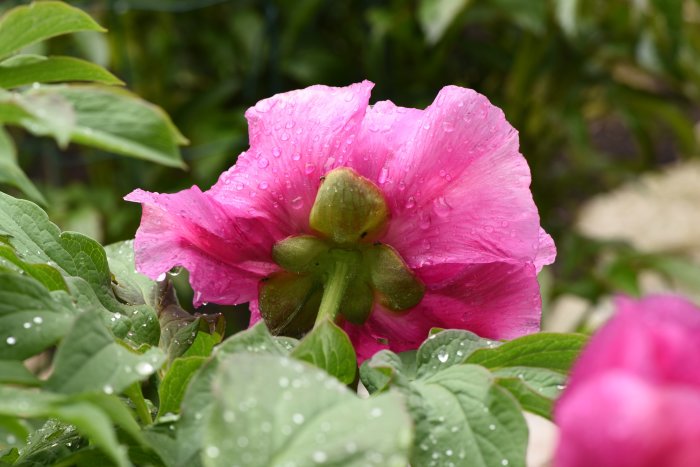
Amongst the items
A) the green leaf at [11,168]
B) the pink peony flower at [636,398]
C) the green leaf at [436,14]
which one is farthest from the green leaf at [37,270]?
the green leaf at [436,14]

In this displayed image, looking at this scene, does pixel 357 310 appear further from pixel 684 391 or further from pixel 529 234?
pixel 684 391

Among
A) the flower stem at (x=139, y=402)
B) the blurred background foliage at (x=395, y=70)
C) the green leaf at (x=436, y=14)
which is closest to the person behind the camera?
the flower stem at (x=139, y=402)

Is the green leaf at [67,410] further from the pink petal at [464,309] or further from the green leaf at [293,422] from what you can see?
the pink petal at [464,309]

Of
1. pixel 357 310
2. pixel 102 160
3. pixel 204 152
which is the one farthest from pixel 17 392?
pixel 102 160

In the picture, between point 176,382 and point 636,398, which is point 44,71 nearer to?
point 176,382

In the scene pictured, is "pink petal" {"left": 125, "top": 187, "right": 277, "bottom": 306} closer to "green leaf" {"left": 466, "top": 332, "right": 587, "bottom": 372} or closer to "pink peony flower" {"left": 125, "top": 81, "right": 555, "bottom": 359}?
"pink peony flower" {"left": 125, "top": 81, "right": 555, "bottom": 359}

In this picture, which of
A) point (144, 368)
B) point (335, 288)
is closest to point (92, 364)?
point (144, 368)

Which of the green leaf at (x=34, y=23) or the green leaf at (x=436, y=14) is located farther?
the green leaf at (x=436, y=14)
